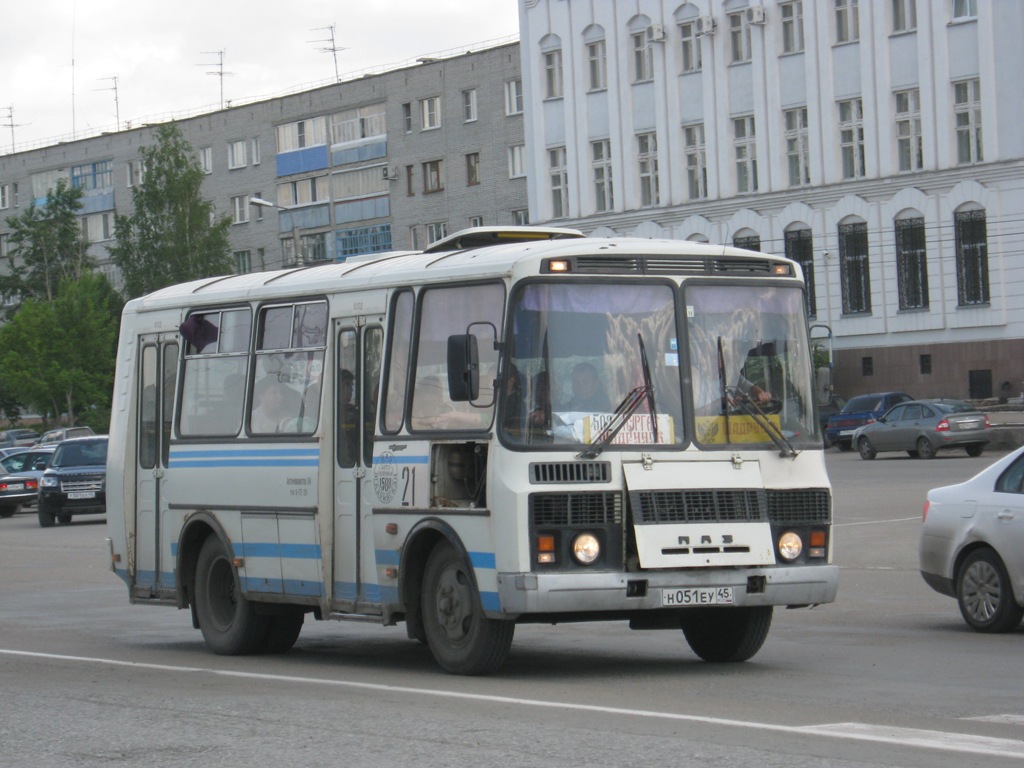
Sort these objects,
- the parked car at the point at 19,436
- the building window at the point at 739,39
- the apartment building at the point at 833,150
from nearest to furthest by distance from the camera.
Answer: the apartment building at the point at 833,150
the building window at the point at 739,39
the parked car at the point at 19,436

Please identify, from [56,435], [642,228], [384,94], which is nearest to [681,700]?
[642,228]

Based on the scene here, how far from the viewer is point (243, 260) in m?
85.5

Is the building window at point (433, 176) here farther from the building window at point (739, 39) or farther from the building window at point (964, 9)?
the building window at point (964, 9)

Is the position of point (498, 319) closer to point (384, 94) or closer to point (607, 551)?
point (607, 551)

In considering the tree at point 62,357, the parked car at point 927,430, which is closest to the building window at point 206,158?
the tree at point 62,357

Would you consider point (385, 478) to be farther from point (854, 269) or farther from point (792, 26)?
→ point (792, 26)

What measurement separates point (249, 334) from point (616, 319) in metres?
3.63

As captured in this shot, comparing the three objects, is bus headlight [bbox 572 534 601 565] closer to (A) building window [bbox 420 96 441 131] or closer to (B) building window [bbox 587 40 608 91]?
(B) building window [bbox 587 40 608 91]

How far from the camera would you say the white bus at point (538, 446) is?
427 inches

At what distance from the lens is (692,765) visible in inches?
297

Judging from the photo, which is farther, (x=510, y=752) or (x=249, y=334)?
(x=249, y=334)

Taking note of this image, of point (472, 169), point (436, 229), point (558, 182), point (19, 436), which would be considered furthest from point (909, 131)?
point (19, 436)

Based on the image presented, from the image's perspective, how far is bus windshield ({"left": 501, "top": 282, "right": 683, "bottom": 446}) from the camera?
10.9 metres

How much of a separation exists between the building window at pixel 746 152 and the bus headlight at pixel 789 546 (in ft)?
162
